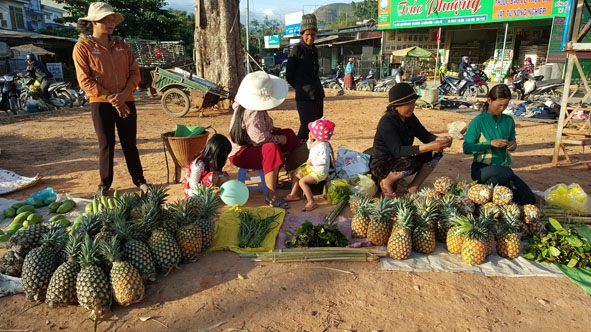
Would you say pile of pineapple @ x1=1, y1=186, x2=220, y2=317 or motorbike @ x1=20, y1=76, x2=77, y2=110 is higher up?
motorbike @ x1=20, y1=76, x2=77, y2=110

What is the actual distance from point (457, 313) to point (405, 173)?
189 cm

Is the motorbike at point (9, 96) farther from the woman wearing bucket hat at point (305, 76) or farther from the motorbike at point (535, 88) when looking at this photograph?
A: the motorbike at point (535, 88)

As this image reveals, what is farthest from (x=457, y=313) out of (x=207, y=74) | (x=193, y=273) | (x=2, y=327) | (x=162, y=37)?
(x=162, y=37)

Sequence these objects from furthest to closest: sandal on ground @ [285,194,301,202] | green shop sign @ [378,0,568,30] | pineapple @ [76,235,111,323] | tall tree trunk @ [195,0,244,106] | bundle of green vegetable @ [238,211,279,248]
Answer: green shop sign @ [378,0,568,30], tall tree trunk @ [195,0,244,106], sandal on ground @ [285,194,301,202], bundle of green vegetable @ [238,211,279,248], pineapple @ [76,235,111,323]

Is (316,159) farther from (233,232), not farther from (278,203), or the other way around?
(233,232)

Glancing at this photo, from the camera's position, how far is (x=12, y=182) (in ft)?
16.0

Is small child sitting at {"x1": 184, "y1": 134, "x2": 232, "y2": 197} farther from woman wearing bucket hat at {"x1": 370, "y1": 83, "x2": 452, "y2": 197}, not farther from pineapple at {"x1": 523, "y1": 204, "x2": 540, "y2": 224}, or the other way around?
pineapple at {"x1": 523, "y1": 204, "x2": 540, "y2": 224}

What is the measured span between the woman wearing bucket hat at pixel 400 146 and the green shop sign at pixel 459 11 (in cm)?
1643

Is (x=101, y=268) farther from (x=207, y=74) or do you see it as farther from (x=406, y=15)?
(x=406, y=15)

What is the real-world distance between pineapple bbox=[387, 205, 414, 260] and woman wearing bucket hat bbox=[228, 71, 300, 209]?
56.9 inches

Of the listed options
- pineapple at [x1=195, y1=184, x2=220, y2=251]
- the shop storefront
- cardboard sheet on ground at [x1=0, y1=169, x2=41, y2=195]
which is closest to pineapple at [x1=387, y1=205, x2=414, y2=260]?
pineapple at [x1=195, y1=184, x2=220, y2=251]

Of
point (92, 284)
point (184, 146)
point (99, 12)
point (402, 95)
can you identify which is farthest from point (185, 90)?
point (92, 284)

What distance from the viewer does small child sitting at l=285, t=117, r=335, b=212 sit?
4.11 metres

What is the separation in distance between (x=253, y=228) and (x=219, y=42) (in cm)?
869
